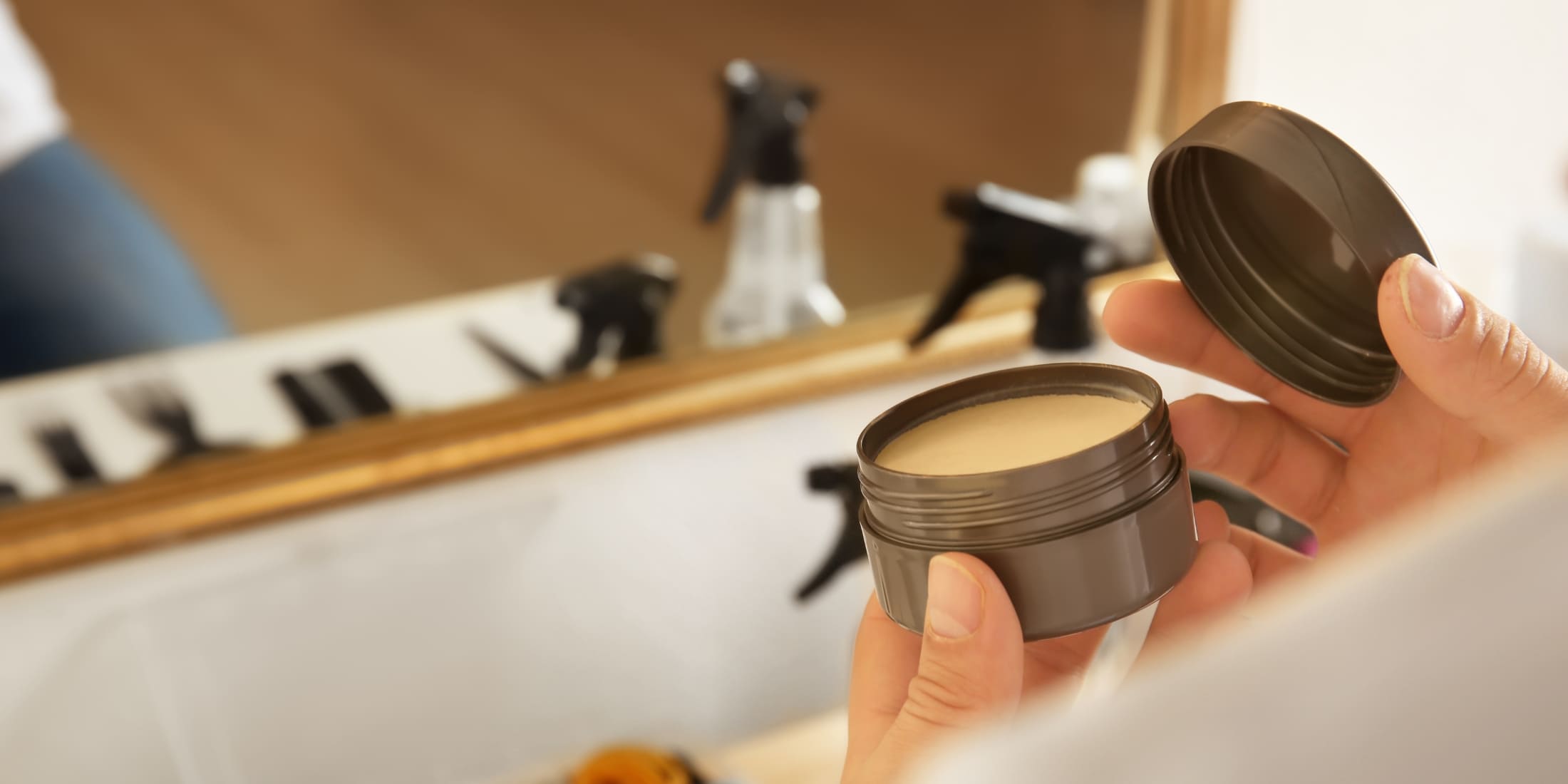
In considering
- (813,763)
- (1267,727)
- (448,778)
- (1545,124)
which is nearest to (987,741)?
(1267,727)

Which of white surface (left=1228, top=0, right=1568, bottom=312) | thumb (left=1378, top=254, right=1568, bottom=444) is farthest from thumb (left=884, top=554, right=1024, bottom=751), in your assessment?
white surface (left=1228, top=0, right=1568, bottom=312)

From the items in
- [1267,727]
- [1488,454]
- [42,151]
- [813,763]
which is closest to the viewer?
[1267,727]

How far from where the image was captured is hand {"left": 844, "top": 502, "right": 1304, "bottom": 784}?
12.5 inches

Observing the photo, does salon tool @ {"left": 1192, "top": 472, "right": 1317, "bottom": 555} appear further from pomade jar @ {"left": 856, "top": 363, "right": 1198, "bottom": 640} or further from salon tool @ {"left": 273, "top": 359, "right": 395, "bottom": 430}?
salon tool @ {"left": 273, "top": 359, "right": 395, "bottom": 430}

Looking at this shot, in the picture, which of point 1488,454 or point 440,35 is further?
point 440,35

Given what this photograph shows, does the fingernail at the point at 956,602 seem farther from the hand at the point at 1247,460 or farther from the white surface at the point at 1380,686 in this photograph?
the white surface at the point at 1380,686

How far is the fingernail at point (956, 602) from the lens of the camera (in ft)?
1.04

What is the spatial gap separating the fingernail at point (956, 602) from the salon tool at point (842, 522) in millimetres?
255

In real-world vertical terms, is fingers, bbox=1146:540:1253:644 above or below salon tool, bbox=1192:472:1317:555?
above

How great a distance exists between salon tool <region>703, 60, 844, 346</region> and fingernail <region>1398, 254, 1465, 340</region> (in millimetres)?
350

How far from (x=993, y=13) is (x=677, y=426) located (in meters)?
0.28

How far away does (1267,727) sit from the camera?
172mm

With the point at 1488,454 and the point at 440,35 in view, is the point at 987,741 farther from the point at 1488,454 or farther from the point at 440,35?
the point at 440,35

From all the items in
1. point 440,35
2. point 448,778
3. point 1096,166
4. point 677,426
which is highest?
point 440,35
